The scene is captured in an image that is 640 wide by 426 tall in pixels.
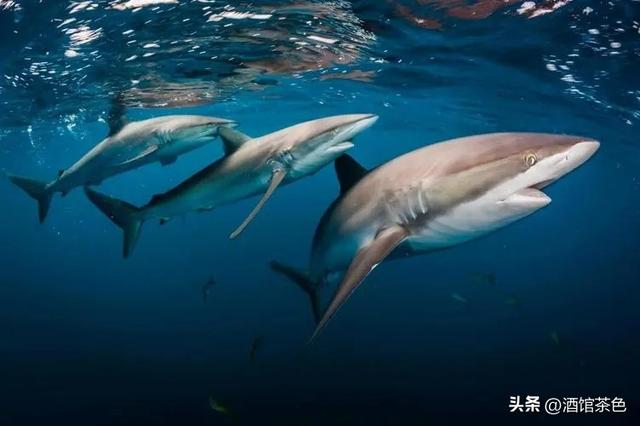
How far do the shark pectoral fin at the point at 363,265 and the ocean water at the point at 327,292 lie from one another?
802 millimetres

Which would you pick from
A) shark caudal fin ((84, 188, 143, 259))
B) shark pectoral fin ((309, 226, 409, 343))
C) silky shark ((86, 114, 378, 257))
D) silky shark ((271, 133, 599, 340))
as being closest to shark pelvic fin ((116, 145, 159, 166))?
shark caudal fin ((84, 188, 143, 259))

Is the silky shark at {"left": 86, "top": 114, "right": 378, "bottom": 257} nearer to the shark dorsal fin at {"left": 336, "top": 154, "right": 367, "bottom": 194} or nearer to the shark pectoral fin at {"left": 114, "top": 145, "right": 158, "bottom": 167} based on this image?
the shark dorsal fin at {"left": 336, "top": 154, "right": 367, "bottom": 194}

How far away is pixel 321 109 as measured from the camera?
27812 millimetres

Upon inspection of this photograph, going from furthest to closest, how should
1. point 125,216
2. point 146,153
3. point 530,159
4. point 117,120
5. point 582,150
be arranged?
1. point 117,120
2. point 146,153
3. point 125,216
4. point 530,159
5. point 582,150

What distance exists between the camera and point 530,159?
301cm

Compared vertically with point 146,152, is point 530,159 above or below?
above

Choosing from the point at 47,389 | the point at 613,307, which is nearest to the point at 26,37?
the point at 47,389

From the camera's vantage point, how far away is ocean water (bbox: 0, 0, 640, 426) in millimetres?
11211

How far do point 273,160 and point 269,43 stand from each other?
920 cm

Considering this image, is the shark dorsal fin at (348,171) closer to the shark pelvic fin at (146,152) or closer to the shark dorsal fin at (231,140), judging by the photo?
the shark dorsal fin at (231,140)

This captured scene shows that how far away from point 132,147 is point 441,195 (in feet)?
21.1

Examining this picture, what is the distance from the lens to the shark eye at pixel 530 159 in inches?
118

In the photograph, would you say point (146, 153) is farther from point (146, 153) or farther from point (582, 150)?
point (582, 150)

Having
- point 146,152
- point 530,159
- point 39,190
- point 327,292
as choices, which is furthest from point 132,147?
point 327,292
